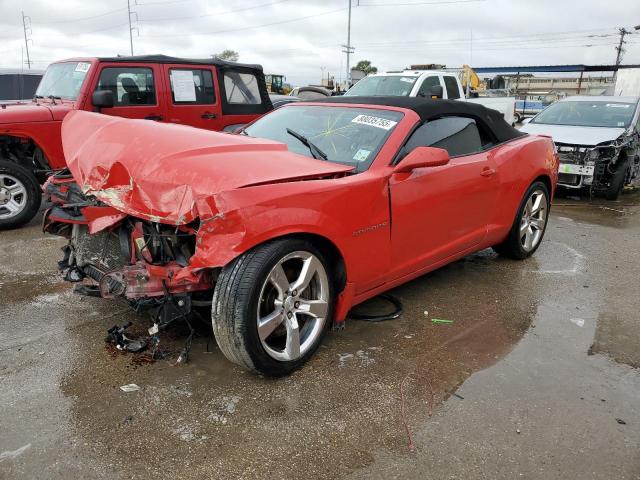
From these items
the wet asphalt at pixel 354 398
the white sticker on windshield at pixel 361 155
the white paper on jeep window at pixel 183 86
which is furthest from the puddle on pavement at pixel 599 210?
the white paper on jeep window at pixel 183 86

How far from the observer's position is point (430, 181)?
3.48m

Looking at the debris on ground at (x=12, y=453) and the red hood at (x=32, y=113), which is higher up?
the red hood at (x=32, y=113)

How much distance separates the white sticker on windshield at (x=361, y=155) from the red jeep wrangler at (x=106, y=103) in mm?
2932

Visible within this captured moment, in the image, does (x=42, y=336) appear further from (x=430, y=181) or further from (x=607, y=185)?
(x=607, y=185)

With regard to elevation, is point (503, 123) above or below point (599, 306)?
above

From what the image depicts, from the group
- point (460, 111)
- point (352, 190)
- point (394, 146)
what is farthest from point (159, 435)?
point (460, 111)

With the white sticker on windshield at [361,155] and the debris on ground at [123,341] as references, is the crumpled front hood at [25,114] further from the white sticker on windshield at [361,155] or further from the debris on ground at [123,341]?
the white sticker on windshield at [361,155]

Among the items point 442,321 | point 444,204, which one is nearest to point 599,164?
point 444,204

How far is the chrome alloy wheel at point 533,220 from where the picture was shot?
4.86m

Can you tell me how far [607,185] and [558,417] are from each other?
6.60 m

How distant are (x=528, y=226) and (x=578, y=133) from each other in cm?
421

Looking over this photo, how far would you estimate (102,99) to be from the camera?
229 inches

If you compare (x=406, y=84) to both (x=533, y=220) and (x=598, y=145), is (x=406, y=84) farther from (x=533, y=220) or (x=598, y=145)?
(x=533, y=220)

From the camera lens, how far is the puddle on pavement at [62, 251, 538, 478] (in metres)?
2.29
